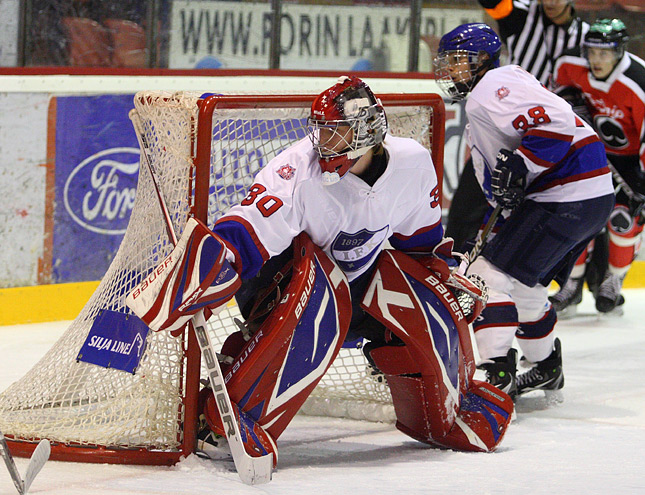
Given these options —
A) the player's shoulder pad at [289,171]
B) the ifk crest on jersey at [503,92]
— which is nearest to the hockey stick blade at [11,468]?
the player's shoulder pad at [289,171]

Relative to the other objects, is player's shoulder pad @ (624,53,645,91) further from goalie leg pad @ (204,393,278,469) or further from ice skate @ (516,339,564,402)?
goalie leg pad @ (204,393,278,469)

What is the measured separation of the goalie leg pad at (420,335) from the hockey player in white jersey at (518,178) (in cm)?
42

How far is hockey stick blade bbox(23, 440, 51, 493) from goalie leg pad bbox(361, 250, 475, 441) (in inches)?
33.0

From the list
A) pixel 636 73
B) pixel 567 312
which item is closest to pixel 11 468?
pixel 567 312

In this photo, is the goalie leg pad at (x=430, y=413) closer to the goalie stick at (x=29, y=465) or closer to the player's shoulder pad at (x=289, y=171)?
the player's shoulder pad at (x=289, y=171)

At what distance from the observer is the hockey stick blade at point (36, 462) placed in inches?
86.7

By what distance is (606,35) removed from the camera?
4.51 m

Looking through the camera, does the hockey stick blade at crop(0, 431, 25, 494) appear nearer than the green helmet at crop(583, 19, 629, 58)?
Yes

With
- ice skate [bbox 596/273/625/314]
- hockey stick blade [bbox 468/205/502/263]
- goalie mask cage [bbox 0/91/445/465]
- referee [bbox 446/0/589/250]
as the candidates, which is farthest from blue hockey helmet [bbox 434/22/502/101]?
ice skate [bbox 596/273/625/314]

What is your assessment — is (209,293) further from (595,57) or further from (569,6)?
(569,6)

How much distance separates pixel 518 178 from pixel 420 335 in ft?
2.34

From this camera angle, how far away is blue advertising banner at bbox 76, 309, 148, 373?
8.48ft

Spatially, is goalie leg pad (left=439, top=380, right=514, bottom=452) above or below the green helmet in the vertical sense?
below

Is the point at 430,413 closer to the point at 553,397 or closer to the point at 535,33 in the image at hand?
the point at 553,397
